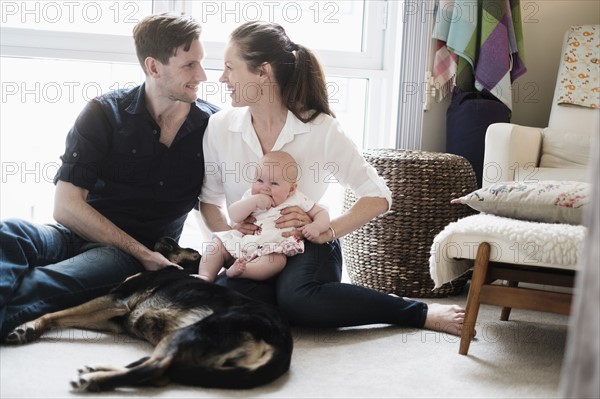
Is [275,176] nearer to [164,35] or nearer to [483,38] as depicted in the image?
[164,35]

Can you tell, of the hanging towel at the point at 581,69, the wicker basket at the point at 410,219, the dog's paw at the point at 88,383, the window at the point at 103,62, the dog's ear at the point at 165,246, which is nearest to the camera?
the dog's paw at the point at 88,383

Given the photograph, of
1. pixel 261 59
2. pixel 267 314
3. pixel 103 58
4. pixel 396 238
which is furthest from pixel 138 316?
pixel 103 58

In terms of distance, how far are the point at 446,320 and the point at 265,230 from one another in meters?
0.59

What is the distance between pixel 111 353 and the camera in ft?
6.18

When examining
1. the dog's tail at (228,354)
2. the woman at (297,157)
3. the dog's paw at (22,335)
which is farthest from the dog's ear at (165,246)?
the dog's tail at (228,354)

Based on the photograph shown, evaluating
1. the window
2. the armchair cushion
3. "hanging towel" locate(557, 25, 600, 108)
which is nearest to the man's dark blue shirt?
the window

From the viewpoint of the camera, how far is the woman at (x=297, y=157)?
217cm

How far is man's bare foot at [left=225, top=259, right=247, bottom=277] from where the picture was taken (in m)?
2.14

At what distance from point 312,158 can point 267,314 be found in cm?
66

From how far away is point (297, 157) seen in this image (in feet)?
7.46

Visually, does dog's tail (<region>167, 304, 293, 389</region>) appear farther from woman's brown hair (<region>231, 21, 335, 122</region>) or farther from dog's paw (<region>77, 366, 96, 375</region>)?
woman's brown hair (<region>231, 21, 335, 122</region>)

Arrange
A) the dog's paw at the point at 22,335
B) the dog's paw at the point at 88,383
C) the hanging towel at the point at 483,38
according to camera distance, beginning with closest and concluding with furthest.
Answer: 1. the dog's paw at the point at 88,383
2. the dog's paw at the point at 22,335
3. the hanging towel at the point at 483,38

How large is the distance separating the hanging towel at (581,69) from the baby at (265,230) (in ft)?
5.53

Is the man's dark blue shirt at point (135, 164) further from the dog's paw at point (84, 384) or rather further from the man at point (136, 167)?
the dog's paw at point (84, 384)
